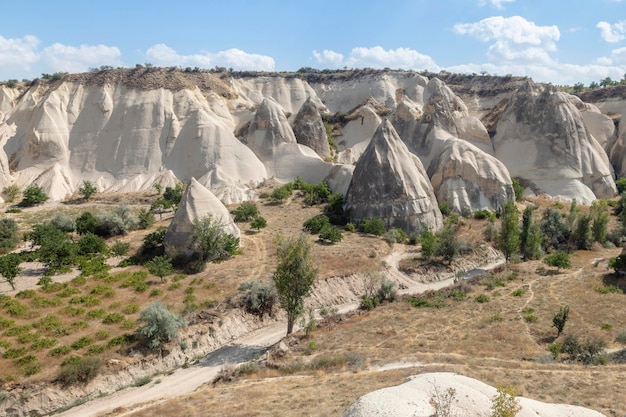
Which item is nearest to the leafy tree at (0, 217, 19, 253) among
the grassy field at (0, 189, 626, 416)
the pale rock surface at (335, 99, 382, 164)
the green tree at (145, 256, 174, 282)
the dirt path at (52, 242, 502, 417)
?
the grassy field at (0, 189, 626, 416)

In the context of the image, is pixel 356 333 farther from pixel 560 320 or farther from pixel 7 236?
pixel 7 236

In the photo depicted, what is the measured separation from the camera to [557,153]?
54688 millimetres

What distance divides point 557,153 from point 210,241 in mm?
46782

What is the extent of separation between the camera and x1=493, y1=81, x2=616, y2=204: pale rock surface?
53.8m

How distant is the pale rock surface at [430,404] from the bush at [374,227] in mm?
27575

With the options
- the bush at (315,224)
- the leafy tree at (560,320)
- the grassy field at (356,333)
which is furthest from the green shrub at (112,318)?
the leafy tree at (560,320)

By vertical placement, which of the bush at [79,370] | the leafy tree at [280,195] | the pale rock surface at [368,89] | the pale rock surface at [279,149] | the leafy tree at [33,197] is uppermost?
the pale rock surface at [368,89]

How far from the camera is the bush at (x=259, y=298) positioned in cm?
2581

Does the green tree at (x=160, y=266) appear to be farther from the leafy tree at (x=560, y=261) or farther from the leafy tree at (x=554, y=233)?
the leafy tree at (x=554, y=233)

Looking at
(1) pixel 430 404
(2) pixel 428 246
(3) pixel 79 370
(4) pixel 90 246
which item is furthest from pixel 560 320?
(4) pixel 90 246

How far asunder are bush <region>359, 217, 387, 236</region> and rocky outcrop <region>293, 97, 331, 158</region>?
28040 millimetres

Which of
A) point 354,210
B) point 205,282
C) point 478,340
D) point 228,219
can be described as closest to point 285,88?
point 354,210

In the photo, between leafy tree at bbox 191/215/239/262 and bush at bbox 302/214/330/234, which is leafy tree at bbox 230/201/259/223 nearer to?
bush at bbox 302/214/330/234

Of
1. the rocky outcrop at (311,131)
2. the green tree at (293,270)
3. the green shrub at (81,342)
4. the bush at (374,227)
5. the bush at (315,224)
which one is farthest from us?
the rocky outcrop at (311,131)
